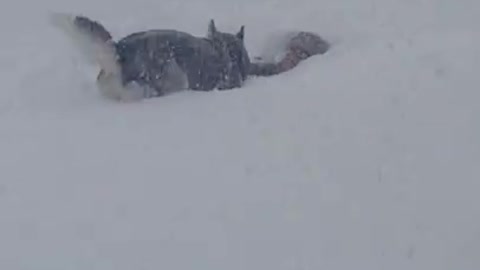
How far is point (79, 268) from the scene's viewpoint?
3.83m

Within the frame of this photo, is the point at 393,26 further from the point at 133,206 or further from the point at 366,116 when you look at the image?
the point at 133,206

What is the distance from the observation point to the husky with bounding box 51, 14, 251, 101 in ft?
20.0

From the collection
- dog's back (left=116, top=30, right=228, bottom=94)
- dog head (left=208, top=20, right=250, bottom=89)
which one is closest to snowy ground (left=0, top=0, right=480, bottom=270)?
dog head (left=208, top=20, right=250, bottom=89)

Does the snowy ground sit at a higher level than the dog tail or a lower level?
lower

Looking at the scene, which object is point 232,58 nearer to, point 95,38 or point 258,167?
point 95,38

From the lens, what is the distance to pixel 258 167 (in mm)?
4793

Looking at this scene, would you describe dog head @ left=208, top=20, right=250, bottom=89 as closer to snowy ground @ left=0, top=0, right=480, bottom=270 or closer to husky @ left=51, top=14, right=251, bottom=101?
husky @ left=51, top=14, right=251, bottom=101

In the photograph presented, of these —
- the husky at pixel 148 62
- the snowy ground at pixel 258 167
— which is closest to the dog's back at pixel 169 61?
the husky at pixel 148 62

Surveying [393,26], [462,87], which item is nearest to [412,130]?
[462,87]

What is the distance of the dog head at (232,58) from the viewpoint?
21.7 feet

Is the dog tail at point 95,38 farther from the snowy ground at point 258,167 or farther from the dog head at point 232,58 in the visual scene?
the dog head at point 232,58

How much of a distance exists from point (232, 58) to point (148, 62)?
2.44ft

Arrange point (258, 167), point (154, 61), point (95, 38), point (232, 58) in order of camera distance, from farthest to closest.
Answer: point (232, 58) → point (154, 61) → point (95, 38) → point (258, 167)

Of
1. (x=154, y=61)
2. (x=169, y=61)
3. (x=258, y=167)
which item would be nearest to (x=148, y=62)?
(x=154, y=61)
